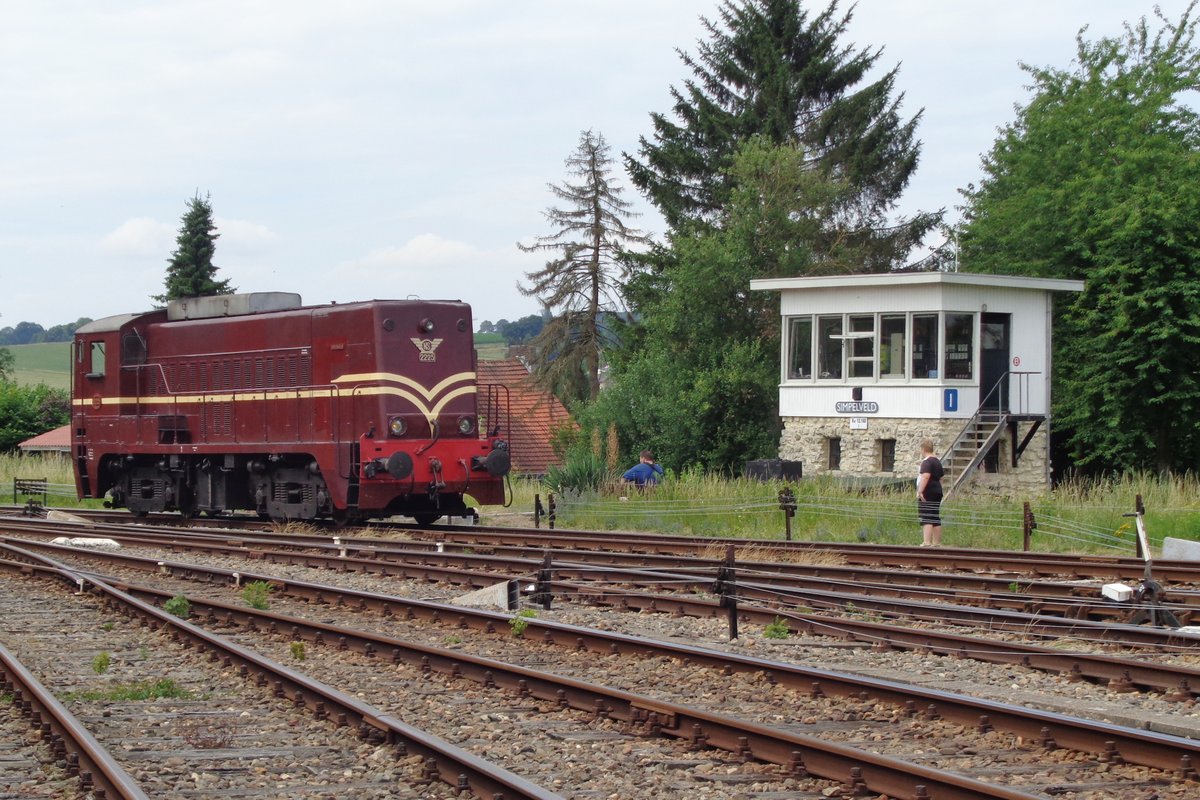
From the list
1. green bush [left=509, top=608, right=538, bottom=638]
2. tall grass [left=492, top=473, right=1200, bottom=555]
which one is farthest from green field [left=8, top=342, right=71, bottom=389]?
green bush [left=509, top=608, right=538, bottom=638]

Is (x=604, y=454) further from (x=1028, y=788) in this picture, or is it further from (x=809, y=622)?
(x=1028, y=788)

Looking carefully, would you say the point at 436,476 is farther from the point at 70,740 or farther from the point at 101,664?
the point at 70,740

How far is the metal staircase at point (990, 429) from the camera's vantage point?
2886 cm

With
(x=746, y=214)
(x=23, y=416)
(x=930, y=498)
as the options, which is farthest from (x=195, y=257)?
(x=930, y=498)

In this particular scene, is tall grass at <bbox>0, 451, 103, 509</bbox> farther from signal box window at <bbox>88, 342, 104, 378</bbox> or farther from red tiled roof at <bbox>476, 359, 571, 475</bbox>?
red tiled roof at <bbox>476, 359, 571, 475</bbox>

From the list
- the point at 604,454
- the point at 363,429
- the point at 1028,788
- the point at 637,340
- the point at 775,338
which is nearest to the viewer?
the point at 1028,788

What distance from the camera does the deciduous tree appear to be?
32844 mm

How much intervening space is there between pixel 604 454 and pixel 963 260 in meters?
13.8

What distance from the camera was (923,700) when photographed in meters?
8.03

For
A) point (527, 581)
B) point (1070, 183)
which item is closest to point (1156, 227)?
point (1070, 183)

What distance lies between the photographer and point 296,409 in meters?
22.3

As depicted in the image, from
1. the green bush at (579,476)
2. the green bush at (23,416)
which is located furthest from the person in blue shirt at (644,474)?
the green bush at (23,416)

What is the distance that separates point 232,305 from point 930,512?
488 inches

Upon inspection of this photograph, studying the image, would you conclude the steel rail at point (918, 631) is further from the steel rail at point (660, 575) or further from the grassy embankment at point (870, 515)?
the grassy embankment at point (870, 515)
